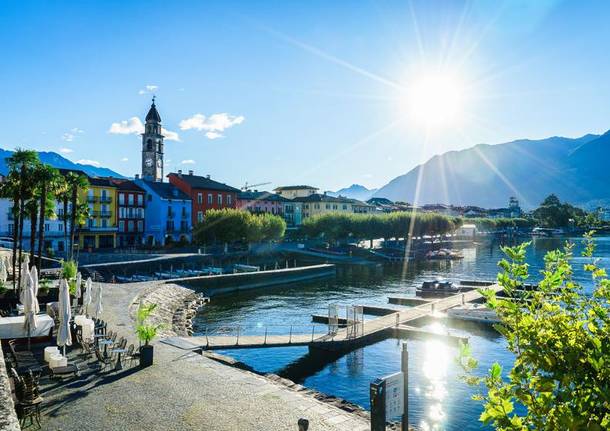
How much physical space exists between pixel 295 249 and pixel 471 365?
8988 cm

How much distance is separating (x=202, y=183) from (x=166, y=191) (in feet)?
32.3

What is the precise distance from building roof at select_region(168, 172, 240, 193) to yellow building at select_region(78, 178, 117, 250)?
605 inches

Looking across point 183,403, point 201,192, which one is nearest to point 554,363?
point 183,403

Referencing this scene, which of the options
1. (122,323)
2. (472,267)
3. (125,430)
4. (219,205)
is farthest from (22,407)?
(219,205)

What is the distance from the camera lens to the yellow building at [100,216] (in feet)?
256

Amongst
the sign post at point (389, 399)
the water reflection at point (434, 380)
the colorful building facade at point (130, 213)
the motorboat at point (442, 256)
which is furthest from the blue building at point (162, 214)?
the sign post at point (389, 399)

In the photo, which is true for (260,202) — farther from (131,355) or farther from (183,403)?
(183,403)

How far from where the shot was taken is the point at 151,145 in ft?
349

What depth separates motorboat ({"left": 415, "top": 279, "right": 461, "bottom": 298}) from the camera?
2037 inches

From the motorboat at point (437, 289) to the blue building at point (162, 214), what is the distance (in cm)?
4963

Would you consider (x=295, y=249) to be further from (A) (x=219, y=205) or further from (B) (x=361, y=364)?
(B) (x=361, y=364)

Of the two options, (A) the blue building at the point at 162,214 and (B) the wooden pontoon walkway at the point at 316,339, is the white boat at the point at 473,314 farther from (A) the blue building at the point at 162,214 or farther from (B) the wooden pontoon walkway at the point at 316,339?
(A) the blue building at the point at 162,214

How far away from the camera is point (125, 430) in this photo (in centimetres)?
1280

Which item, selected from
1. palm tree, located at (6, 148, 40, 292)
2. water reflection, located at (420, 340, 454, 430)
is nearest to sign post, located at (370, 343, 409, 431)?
water reflection, located at (420, 340, 454, 430)
